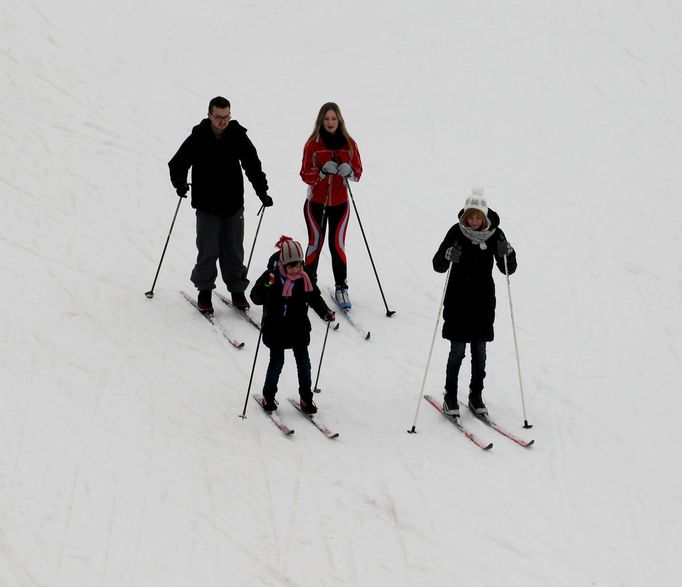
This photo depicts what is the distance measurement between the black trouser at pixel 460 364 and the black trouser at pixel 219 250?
2.31m

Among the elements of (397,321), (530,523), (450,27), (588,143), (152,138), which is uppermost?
(450,27)

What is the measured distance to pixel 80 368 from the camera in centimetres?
844

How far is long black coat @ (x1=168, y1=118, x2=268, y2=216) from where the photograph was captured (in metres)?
9.12

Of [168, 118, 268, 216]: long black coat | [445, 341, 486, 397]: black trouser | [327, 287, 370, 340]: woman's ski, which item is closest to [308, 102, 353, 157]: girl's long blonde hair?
[168, 118, 268, 216]: long black coat

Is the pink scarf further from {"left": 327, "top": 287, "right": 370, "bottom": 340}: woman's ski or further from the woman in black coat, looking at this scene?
{"left": 327, "top": 287, "right": 370, "bottom": 340}: woman's ski

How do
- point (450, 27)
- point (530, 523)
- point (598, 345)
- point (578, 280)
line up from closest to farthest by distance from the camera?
point (530, 523) → point (598, 345) → point (578, 280) → point (450, 27)

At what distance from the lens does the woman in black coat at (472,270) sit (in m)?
7.93

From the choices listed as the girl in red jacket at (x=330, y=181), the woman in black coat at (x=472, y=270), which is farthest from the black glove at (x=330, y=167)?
the woman in black coat at (x=472, y=270)

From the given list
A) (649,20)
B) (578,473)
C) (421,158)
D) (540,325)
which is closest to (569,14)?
(649,20)

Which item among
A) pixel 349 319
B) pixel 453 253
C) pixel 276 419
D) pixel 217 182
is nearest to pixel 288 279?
pixel 276 419

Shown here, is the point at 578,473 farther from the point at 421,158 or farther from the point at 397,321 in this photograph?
the point at 421,158

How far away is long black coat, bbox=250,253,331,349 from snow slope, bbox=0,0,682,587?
73 cm

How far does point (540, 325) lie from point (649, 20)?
28.4 feet

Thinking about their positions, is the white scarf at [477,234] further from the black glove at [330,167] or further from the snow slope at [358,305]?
the black glove at [330,167]
